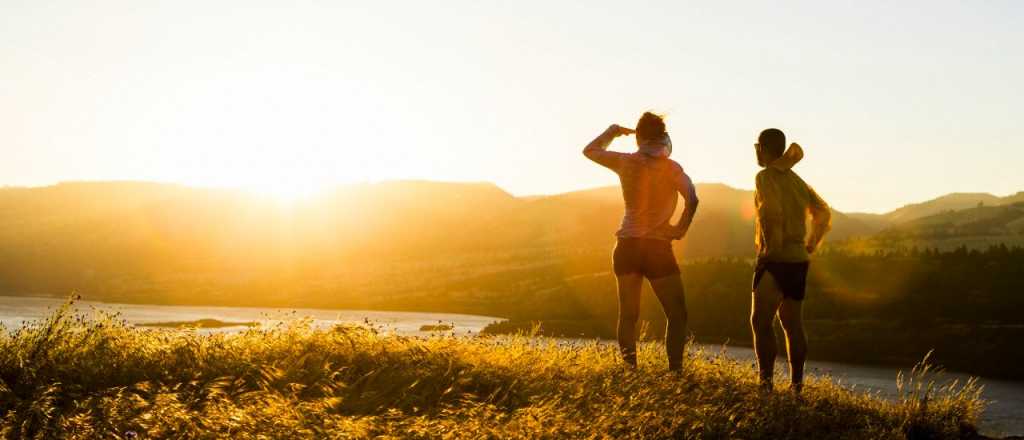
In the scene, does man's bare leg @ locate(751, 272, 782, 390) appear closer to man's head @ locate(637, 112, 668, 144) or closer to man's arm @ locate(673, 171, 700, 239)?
man's arm @ locate(673, 171, 700, 239)

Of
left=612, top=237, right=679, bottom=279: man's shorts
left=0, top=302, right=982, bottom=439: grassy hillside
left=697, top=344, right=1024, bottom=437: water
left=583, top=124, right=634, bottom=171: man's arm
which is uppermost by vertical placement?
left=583, top=124, right=634, bottom=171: man's arm

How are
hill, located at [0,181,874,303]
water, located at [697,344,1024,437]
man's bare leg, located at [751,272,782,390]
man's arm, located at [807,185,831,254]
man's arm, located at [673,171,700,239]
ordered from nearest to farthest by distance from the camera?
man's arm, located at [673,171,700,239] < man's bare leg, located at [751,272,782,390] < man's arm, located at [807,185,831,254] < water, located at [697,344,1024,437] < hill, located at [0,181,874,303]

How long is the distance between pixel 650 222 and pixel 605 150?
3.00ft

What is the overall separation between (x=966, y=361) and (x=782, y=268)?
22.7 metres

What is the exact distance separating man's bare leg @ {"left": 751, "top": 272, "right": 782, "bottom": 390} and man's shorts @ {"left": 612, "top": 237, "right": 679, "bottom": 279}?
0.88 metres

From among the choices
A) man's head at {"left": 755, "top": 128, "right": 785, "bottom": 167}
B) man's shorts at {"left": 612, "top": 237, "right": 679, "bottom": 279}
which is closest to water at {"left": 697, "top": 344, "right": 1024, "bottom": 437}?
man's shorts at {"left": 612, "top": 237, "right": 679, "bottom": 279}

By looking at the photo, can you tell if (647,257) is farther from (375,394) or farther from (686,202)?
(375,394)

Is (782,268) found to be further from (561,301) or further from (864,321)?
(561,301)

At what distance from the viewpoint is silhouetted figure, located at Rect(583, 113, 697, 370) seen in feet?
30.3

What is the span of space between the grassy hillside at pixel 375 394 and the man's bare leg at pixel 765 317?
349mm

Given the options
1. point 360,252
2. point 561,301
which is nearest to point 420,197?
point 360,252

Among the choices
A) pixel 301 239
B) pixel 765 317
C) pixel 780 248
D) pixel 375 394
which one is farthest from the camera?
pixel 301 239

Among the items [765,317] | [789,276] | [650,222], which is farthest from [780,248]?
[650,222]

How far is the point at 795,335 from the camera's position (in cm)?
939
